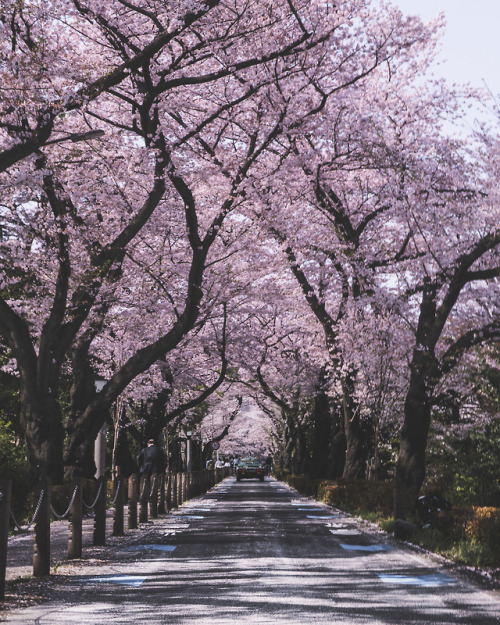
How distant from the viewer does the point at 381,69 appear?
26.8 m

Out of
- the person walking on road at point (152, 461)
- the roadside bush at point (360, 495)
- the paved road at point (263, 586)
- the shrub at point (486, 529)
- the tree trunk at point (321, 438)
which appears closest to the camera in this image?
the paved road at point (263, 586)

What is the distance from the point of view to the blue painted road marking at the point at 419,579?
10969 mm

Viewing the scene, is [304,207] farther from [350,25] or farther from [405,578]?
[405,578]

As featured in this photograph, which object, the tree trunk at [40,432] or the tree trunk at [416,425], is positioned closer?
the tree trunk at [40,432]

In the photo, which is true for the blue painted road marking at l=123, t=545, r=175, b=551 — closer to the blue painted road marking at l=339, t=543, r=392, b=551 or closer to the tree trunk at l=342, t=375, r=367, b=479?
the blue painted road marking at l=339, t=543, r=392, b=551

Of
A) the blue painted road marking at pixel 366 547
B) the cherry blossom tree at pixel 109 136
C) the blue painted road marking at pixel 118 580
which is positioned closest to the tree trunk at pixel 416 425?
the blue painted road marking at pixel 366 547

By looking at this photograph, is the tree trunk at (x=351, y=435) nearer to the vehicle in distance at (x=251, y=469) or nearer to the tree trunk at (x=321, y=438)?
the tree trunk at (x=321, y=438)

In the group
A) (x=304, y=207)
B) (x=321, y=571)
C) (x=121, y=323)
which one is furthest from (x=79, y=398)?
(x=321, y=571)

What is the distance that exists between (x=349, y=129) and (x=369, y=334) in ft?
20.3

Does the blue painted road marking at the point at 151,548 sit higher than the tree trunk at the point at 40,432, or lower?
lower

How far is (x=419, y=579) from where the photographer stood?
11.4 meters

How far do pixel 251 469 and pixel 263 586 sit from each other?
226 feet

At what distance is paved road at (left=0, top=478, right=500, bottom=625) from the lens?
8375 mm

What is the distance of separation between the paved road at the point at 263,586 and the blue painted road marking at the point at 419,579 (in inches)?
0.5
